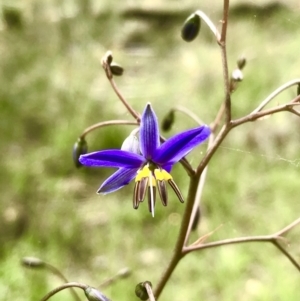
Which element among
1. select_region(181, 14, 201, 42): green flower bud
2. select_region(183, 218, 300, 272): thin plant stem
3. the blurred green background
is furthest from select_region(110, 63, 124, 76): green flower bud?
the blurred green background

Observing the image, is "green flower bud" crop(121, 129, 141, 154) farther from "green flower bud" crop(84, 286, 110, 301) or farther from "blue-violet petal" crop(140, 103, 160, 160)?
"green flower bud" crop(84, 286, 110, 301)

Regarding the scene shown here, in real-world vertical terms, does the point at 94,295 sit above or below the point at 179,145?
below

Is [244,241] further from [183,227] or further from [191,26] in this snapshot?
[191,26]

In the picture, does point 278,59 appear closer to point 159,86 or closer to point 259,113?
point 159,86

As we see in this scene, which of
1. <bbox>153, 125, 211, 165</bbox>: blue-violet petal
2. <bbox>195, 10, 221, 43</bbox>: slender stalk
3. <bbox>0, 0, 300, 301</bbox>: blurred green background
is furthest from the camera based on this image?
<bbox>0, 0, 300, 301</bbox>: blurred green background

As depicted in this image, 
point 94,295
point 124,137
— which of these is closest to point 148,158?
point 94,295

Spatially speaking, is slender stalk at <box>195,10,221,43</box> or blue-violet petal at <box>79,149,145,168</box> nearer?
blue-violet petal at <box>79,149,145,168</box>

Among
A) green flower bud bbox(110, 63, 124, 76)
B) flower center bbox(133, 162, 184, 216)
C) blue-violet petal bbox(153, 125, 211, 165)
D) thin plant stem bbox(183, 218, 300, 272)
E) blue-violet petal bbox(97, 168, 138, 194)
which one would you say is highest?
green flower bud bbox(110, 63, 124, 76)

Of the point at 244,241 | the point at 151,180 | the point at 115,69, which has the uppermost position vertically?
the point at 115,69
